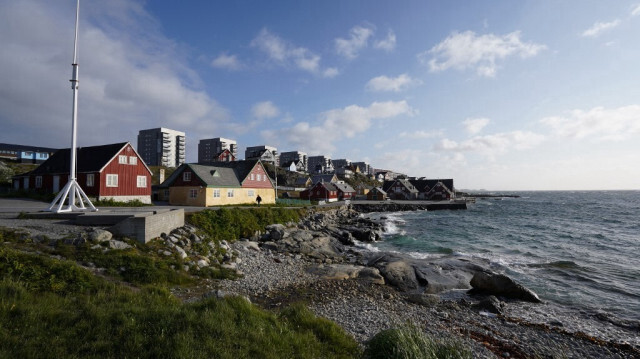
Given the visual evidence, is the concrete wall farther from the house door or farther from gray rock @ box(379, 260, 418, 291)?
the house door

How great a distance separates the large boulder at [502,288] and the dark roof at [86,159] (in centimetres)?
3602

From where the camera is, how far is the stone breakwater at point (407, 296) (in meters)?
11.3

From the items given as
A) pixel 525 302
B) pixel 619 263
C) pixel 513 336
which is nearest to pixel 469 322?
pixel 513 336

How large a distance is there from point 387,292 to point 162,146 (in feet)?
458

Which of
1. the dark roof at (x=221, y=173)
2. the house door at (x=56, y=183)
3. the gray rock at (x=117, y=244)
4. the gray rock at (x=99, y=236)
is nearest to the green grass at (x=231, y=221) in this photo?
the gray rock at (x=117, y=244)

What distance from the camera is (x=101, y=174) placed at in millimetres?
30594

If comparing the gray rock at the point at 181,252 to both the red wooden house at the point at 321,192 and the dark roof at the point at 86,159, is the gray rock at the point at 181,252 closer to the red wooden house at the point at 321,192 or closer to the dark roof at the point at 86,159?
the dark roof at the point at 86,159

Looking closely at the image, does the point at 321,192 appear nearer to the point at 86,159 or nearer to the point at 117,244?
the point at 86,159

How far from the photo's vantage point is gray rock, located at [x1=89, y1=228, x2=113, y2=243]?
14.2 m

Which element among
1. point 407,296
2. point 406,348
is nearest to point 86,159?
point 407,296

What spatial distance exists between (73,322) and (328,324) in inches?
258

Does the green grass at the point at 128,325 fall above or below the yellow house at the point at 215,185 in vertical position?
below

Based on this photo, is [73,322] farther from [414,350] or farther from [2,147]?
[2,147]

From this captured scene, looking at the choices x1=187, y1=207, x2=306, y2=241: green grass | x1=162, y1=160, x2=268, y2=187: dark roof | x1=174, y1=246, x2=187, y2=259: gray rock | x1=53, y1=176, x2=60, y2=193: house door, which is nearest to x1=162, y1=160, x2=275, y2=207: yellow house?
x1=162, y1=160, x2=268, y2=187: dark roof
